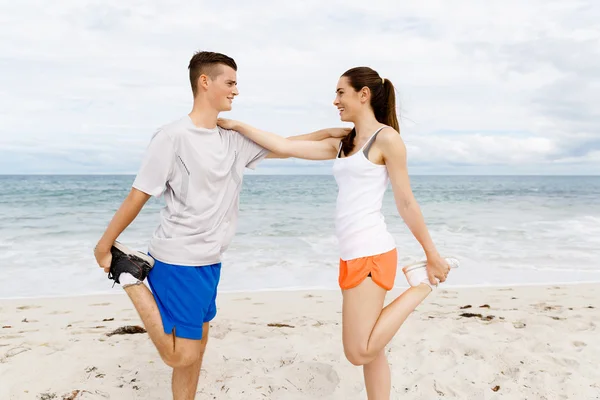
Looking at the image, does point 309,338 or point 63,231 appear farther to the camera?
point 63,231

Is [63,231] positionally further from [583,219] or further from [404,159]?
[583,219]

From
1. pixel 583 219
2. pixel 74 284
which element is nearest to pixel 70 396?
pixel 74 284

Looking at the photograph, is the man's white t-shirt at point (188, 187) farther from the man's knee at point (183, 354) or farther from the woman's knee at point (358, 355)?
the woman's knee at point (358, 355)

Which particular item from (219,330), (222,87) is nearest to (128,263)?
(222,87)

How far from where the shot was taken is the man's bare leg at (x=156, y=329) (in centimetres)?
296

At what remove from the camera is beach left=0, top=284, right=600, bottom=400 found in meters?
3.90

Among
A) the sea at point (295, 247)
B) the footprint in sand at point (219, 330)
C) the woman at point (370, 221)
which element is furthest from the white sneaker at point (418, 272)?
the sea at point (295, 247)

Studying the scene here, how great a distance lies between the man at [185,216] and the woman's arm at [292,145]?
20 cm

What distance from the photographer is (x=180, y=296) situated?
2.96 meters

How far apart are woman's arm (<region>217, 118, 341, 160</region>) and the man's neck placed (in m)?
0.16

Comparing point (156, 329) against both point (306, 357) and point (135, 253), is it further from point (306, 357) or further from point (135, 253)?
point (306, 357)

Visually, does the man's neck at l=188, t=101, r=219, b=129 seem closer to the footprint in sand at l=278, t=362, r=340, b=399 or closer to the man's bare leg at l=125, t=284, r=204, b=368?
the man's bare leg at l=125, t=284, r=204, b=368

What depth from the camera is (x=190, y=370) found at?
3.22m

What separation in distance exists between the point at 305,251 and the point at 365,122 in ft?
26.5
